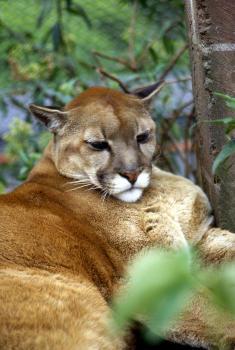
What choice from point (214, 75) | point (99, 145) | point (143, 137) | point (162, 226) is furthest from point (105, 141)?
point (214, 75)

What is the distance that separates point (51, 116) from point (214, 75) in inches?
32.9

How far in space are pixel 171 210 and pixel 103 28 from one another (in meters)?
3.82

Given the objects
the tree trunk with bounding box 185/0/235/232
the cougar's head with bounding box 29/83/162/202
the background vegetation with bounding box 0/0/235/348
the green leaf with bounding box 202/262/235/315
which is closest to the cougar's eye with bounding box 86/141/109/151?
the cougar's head with bounding box 29/83/162/202

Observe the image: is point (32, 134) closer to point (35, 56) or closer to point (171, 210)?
point (35, 56)

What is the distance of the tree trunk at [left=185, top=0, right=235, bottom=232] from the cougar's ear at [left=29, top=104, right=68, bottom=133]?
2.06 feet

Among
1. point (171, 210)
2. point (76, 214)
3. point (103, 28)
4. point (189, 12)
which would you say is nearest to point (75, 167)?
point (76, 214)

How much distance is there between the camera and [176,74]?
511cm

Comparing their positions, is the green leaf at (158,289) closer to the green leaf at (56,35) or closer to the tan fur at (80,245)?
the tan fur at (80,245)

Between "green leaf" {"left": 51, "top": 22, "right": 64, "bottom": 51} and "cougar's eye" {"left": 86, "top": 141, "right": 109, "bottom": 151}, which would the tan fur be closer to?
"cougar's eye" {"left": 86, "top": 141, "right": 109, "bottom": 151}

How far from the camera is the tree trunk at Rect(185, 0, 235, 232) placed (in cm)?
256

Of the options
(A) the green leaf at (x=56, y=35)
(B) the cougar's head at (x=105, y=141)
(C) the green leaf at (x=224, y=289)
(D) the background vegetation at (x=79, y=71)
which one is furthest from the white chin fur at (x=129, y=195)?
(A) the green leaf at (x=56, y=35)

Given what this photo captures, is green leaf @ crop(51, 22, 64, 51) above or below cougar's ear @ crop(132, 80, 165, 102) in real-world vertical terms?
below

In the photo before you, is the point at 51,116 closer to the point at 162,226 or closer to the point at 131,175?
the point at 131,175

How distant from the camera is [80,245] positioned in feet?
8.48
